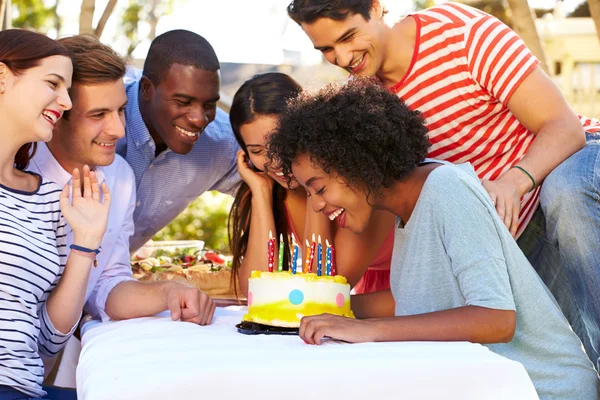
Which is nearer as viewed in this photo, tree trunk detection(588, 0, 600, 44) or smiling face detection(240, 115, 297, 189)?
smiling face detection(240, 115, 297, 189)

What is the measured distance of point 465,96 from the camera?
363 cm

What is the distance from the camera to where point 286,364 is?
6.59ft

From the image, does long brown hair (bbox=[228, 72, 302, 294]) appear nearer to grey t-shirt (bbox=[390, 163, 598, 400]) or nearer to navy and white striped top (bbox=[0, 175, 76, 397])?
navy and white striped top (bbox=[0, 175, 76, 397])

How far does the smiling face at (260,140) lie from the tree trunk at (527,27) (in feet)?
10.1

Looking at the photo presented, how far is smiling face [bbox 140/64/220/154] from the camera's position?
4.52m

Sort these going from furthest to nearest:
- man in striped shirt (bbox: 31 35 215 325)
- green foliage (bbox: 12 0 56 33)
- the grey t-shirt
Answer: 1. green foliage (bbox: 12 0 56 33)
2. man in striped shirt (bbox: 31 35 215 325)
3. the grey t-shirt

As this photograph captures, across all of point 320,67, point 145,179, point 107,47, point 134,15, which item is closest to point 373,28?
point 107,47

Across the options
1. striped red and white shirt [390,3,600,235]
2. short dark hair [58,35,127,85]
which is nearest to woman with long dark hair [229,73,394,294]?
striped red and white shirt [390,3,600,235]

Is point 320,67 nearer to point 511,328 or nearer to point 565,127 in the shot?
point 565,127

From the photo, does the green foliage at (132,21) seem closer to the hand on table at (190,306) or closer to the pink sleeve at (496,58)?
the pink sleeve at (496,58)

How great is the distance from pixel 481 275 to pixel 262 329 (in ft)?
2.70

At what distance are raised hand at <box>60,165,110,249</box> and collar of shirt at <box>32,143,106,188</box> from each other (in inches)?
16.7

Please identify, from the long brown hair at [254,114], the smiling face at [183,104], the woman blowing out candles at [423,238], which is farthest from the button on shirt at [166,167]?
the woman blowing out candles at [423,238]

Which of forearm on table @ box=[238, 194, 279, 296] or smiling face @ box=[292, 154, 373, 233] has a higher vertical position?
smiling face @ box=[292, 154, 373, 233]
